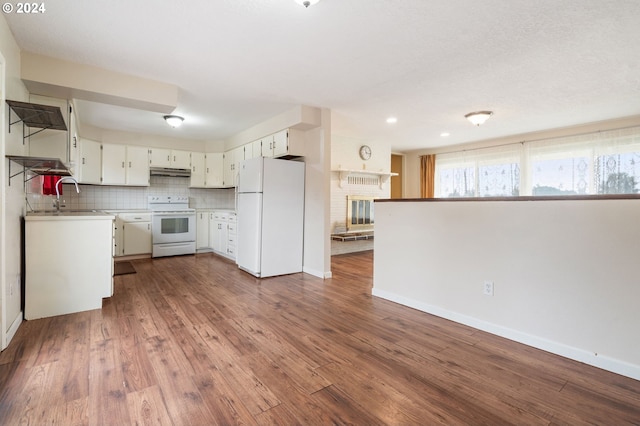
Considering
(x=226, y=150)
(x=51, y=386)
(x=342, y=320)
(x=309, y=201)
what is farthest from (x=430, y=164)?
(x=51, y=386)

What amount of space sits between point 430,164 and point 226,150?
5085mm

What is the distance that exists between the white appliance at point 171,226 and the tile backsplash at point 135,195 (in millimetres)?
312

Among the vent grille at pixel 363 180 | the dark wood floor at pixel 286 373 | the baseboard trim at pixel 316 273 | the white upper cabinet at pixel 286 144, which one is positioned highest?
the white upper cabinet at pixel 286 144

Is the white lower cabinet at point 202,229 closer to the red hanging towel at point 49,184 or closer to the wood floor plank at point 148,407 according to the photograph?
the red hanging towel at point 49,184

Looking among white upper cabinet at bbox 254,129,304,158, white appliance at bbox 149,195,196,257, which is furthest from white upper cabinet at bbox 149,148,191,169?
white upper cabinet at bbox 254,129,304,158

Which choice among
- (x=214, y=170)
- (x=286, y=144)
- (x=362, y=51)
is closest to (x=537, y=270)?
(x=362, y=51)

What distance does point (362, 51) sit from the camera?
105 inches

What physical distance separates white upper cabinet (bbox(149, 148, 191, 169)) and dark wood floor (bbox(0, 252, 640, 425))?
3581 mm

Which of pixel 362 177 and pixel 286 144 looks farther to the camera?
pixel 362 177

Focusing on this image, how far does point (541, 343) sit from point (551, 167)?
4783mm

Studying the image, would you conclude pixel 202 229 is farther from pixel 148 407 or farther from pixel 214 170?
pixel 148 407

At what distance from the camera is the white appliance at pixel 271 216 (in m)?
4.25

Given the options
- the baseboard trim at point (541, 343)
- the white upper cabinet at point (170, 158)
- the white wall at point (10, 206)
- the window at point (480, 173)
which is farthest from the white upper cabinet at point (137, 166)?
the window at point (480, 173)

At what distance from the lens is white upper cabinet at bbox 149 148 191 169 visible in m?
5.79
